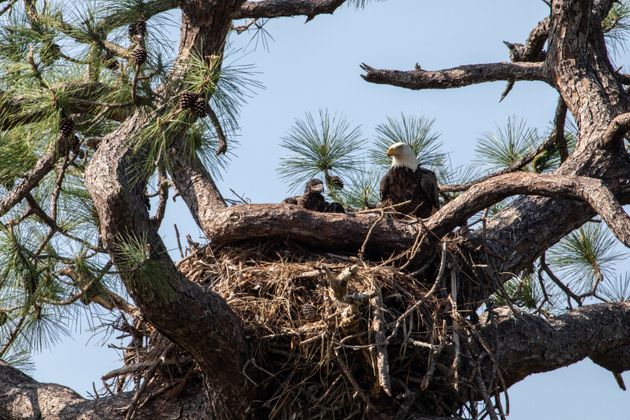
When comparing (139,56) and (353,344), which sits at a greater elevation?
(139,56)

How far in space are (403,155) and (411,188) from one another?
0.30m

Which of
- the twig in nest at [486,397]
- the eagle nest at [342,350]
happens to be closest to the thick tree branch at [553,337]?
the eagle nest at [342,350]

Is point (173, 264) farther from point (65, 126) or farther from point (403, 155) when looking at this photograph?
point (403, 155)

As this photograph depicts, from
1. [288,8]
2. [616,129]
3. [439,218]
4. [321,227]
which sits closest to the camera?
[439,218]

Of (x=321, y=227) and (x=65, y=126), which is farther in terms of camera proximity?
(x=321, y=227)

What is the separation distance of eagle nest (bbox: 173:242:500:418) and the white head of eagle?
146 cm

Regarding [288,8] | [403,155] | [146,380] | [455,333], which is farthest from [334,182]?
[146,380]

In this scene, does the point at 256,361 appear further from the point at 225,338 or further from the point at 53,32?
the point at 53,32

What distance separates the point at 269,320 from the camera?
5074 millimetres

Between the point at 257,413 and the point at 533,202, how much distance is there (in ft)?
5.50

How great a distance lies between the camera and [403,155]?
6.86m

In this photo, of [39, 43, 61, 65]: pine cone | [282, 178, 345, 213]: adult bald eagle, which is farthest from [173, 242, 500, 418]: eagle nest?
[39, 43, 61, 65]: pine cone

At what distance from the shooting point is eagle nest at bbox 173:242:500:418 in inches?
190

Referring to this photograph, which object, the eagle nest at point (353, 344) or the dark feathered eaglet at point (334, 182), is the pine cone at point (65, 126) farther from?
the dark feathered eaglet at point (334, 182)
